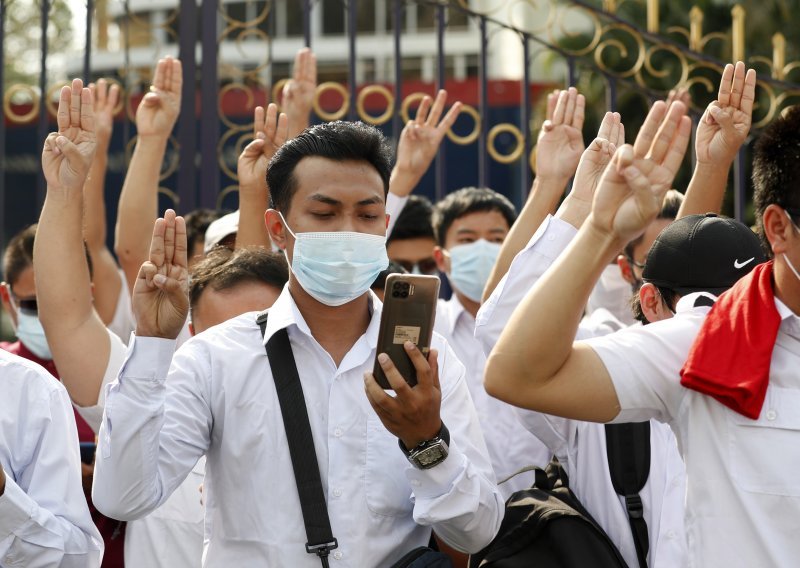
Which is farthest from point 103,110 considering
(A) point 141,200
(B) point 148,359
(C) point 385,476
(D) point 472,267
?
(C) point 385,476

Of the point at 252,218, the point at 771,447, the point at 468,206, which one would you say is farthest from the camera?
the point at 468,206

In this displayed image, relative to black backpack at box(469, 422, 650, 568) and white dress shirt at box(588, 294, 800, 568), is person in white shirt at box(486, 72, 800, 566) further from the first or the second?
black backpack at box(469, 422, 650, 568)

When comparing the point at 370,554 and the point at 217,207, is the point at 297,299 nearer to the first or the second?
the point at 370,554

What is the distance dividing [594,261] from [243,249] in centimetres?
168

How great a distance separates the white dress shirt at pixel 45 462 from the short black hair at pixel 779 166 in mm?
1621

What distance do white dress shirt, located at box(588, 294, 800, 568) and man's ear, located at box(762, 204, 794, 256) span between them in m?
0.11

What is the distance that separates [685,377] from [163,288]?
1121mm

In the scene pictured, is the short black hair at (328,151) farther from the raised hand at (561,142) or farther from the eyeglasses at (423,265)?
the eyeglasses at (423,265)

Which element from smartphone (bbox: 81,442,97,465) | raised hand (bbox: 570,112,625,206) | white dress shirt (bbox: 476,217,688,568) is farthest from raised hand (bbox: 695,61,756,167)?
smartphone (bbox: 81,442,97,465)

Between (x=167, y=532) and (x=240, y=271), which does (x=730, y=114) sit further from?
(x=167, y=532)

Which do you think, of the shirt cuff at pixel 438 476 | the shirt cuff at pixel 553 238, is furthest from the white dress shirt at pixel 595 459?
the shirt cuff at pixel 438 476

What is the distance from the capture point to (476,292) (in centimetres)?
472

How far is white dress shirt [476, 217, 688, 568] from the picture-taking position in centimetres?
289

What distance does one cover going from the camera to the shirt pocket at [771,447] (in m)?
2.16
